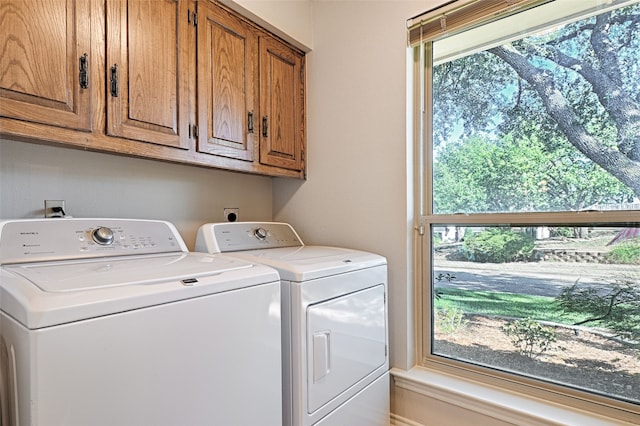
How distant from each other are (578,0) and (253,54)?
1438 mm

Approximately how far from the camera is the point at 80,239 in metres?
1.21

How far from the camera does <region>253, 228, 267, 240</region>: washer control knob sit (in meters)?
1.83

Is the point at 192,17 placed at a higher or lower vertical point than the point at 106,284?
higher

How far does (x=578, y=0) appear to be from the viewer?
1402mm

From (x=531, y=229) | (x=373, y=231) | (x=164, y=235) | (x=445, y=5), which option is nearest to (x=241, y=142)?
(x=164, y=235)

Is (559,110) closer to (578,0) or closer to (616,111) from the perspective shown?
(616,111)

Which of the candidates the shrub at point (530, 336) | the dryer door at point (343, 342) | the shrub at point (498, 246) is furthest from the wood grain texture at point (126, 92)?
the shrub at point (530, 336)

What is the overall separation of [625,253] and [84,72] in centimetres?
206

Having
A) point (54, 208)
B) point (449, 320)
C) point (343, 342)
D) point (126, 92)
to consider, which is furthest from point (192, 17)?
point (449, 320)

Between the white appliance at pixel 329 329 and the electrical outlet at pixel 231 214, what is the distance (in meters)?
0.23

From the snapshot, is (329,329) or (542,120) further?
(542,120)

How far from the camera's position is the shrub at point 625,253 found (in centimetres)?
129

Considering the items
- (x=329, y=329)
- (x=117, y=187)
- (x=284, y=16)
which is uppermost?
(x=284, y=16)

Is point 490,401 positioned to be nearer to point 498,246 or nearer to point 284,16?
point 498,246
